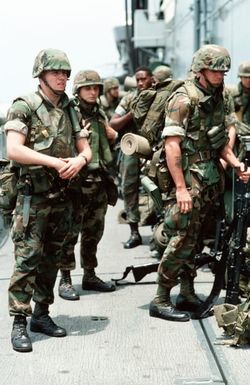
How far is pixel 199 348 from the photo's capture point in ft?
15.5

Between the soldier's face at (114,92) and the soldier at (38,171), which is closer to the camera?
the soldier at (38,171)

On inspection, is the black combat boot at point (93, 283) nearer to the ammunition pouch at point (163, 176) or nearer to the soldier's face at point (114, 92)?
the ammunition pouch at point (163, 176)

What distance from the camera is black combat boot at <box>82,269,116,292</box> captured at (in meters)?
6.20

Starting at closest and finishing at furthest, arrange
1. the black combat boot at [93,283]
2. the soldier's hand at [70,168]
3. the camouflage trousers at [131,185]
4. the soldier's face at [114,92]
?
1. the soldier's hand at [70,168]
2. the black combat boot at [93,283]
3. the camouflage trousers at [131,185]
4. the soldier's face at [114,92]

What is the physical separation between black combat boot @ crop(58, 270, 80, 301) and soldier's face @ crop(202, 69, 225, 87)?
1877mm

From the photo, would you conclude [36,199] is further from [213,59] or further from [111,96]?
[111,96]

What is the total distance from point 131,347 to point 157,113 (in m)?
2.41

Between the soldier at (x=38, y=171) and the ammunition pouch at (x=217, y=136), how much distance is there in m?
0.81

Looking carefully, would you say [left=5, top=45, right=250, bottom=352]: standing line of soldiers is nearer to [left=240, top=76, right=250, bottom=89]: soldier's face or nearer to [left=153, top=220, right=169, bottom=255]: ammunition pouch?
[left=153, top=220, right=169, bottom=255]: ammunition pouch

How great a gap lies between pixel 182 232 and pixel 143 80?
301 cm

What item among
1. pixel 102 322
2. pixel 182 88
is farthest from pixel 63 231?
pixel 182 88

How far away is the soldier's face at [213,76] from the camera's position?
5055 mm

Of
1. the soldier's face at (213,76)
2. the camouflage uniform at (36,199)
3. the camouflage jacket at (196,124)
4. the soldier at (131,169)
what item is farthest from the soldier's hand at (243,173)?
the soldier at (131,169)

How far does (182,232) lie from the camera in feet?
16.8
